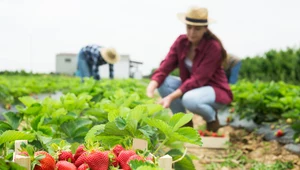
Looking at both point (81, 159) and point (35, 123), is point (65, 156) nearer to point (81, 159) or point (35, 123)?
point (81, 159)

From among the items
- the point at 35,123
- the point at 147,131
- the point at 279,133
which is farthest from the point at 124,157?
the point at 279,133

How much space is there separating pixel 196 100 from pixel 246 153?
3.29 ft

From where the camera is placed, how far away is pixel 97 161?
1606 millimetres

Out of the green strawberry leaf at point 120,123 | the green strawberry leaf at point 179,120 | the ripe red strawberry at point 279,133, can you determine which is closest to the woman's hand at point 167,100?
the ripe red strawberry at point 279,133

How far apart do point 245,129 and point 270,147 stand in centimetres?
127

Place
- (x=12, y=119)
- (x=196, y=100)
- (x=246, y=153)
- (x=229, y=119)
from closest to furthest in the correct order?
(x=12, y=119), (x=196, y=100), (x=246, y=153), (x=229, y=119)

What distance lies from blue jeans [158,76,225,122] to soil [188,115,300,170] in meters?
0.45

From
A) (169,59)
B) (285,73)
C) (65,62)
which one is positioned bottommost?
(65,62)

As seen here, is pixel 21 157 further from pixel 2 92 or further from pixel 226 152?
pixel 2 92

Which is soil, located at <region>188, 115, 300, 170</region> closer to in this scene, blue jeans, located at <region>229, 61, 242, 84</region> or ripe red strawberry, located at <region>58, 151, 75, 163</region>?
ripe red strawberry, located at <region>58, 151, 75, 163</region>

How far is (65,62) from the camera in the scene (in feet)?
169

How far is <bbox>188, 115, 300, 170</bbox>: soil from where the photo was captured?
5.04m

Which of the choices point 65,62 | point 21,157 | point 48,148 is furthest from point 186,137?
point 65,62

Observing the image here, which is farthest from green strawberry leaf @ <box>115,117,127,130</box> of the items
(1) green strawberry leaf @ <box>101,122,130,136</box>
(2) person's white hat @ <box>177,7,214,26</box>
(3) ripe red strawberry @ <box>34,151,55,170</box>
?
(2) person's white hat @ <box>177,7,214,26</box>
